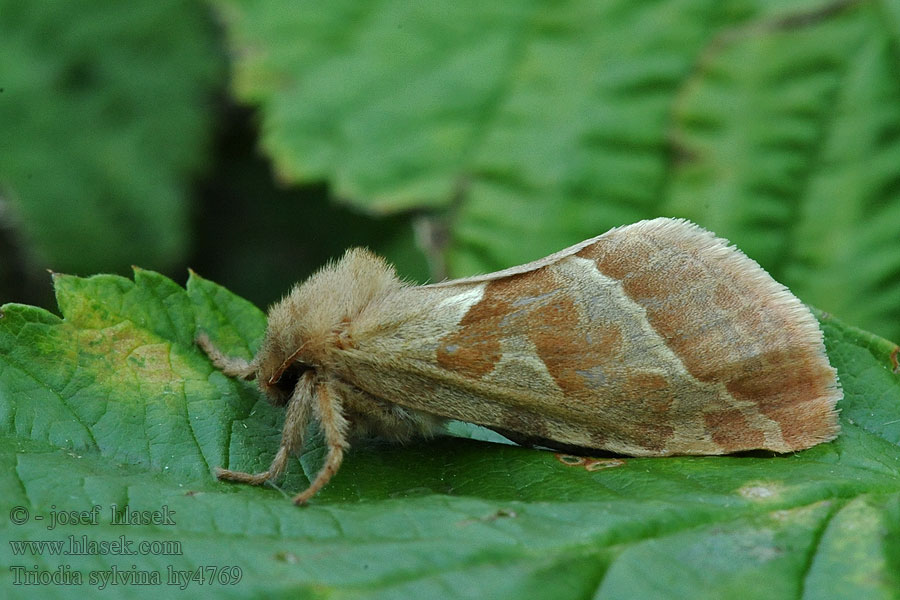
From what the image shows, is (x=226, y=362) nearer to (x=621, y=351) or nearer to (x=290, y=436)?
(x=290, y=436)

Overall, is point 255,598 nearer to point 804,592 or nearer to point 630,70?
point 804,592

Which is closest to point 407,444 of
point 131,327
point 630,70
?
point 131,327

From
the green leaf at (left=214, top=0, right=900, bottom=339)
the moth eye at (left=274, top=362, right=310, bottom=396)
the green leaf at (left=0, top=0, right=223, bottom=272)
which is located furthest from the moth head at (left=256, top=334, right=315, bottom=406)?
the green leaf at (left=0, top=0, right=223, bottom=272)

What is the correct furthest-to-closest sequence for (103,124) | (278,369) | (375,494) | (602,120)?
(103,124)
(602,120)
(278,369)
(375,494)

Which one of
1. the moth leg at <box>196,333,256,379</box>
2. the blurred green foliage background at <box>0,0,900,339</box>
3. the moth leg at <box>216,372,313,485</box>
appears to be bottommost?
the moth leg at <box>216,372,313,485</box>

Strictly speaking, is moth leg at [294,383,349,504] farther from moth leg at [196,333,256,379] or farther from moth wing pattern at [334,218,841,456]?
moth leg at [196,333,256,379]

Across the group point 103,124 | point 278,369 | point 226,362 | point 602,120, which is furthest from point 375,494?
point 103,124

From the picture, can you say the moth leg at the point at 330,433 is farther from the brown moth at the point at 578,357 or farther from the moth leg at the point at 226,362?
the moth leg at the point at 226,362
